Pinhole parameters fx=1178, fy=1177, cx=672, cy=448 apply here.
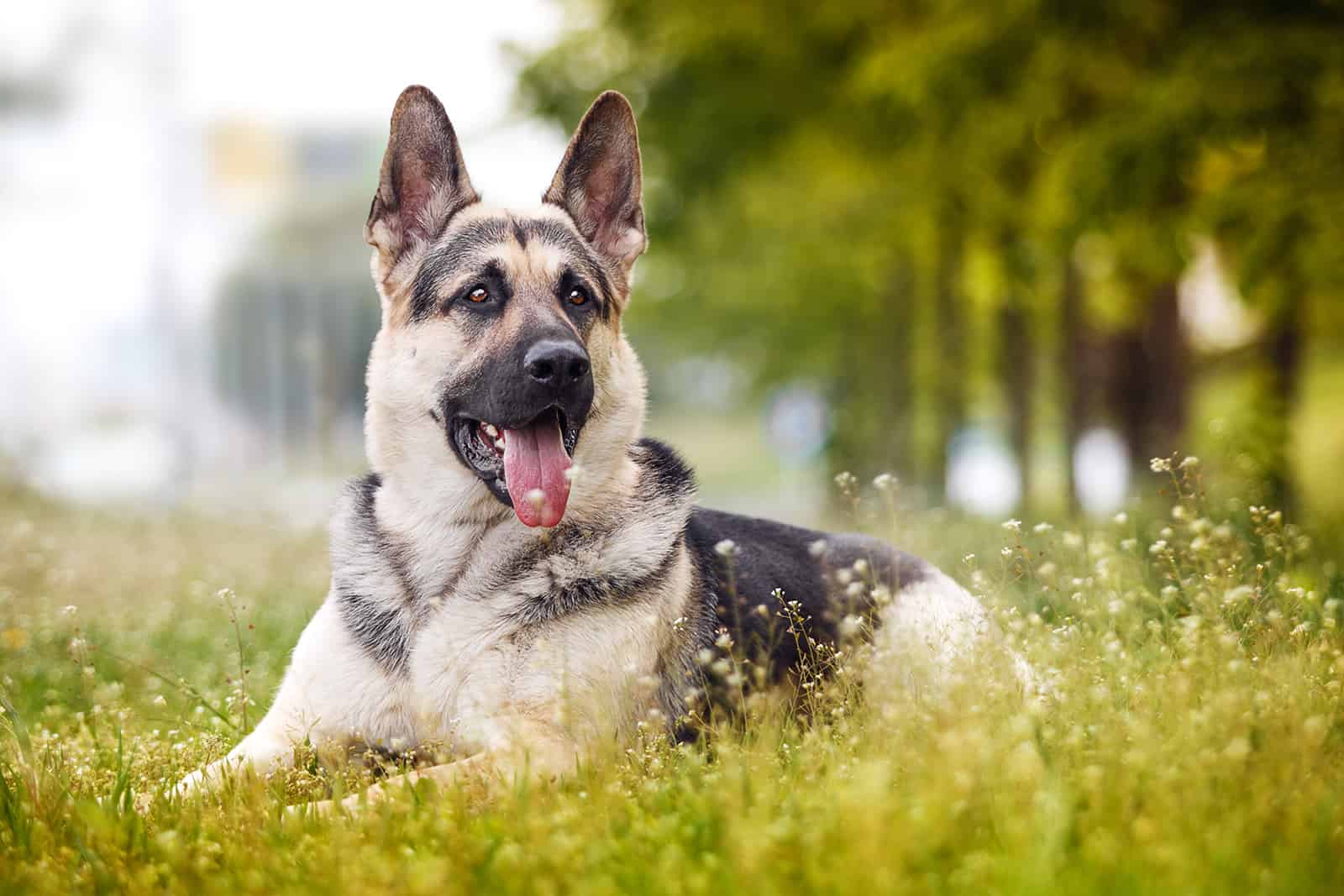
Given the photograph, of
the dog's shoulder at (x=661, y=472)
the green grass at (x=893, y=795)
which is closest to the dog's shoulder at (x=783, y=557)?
the dog's shoulder at (x=661, y=472)

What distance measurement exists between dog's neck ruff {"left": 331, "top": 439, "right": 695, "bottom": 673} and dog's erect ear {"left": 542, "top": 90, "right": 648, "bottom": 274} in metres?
1.05

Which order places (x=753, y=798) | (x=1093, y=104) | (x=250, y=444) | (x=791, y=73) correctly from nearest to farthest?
(x=753, y=798) < (x=1093, y=104) < (x=791, y=73) < (x=250, y=444)

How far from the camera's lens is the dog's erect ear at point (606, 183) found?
4.71 meters

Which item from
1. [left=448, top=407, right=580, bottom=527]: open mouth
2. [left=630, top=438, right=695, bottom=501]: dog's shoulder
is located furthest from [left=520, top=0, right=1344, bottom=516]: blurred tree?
[left=448, top=407, right=580, bottom=527]: open mouth

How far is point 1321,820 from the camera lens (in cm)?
289

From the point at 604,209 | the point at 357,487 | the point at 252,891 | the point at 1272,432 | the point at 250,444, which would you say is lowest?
the point at 252,891

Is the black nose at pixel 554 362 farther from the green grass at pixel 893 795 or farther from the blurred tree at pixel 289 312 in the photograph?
the blurred tree at pixel 289 312

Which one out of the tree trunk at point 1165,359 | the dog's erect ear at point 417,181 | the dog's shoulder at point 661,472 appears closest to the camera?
the dog's erect ear at point 417,181

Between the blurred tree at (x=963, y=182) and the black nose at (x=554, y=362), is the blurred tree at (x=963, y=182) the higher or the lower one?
the higher one

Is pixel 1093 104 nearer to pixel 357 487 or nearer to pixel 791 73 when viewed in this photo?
pixel 791 73

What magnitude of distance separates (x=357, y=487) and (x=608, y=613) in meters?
1.27

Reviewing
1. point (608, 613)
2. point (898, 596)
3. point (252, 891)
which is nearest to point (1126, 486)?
point (898, 596)

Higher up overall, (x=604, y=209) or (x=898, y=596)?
(x=604, y=209)

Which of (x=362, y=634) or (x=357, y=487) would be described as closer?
(x=362, y=634)
